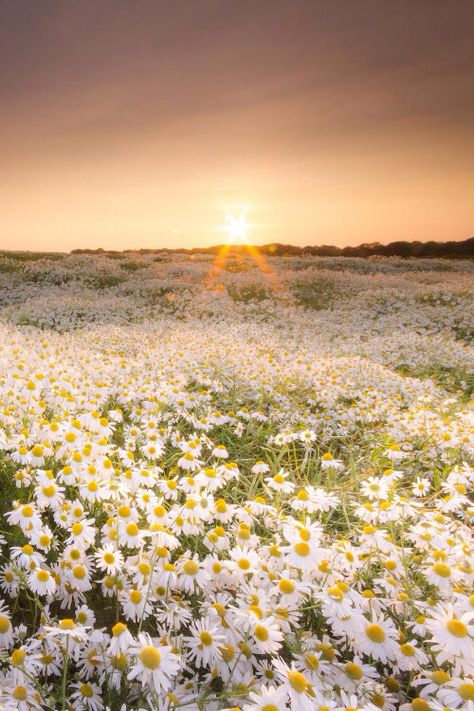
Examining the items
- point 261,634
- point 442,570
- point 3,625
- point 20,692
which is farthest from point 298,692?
point 3,625

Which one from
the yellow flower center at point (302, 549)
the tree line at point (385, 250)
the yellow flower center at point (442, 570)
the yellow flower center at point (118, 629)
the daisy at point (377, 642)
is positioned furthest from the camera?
the tree line at point (385, 250)

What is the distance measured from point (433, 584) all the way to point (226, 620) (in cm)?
152

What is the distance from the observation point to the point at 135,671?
196cm

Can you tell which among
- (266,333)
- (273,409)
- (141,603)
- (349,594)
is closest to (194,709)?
(141,603)

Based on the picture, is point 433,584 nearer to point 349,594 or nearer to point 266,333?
point 349,594

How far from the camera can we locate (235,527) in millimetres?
3576

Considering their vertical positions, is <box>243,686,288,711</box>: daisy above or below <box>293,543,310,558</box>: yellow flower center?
below

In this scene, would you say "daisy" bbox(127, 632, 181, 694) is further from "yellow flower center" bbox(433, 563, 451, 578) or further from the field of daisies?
"yellow flower center" bbox(433, 563, 451, 578)

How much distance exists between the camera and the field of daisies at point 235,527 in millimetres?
2244

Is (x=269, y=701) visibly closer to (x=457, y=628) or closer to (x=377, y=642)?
(x=377, y=642)

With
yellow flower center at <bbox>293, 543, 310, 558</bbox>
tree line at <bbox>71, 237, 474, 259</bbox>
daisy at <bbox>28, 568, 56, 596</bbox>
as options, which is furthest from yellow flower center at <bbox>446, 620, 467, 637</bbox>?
tree line at <bbox>71, 237, 474, 259</bbox>

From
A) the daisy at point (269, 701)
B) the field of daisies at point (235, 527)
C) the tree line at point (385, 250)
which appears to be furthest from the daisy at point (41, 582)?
the tree line at point (385, 250)

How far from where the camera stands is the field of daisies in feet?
7.36

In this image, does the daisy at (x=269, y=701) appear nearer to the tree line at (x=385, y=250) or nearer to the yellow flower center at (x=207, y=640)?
the yellow flower center at (x=207, y=640)
